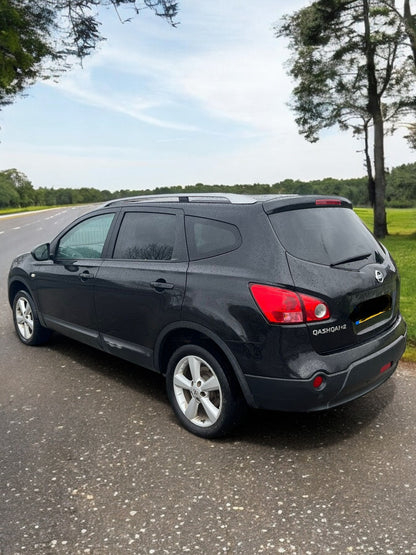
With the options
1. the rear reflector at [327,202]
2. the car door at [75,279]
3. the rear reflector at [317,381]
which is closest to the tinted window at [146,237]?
the car door at [75,279]

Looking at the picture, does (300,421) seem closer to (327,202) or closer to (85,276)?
(327,202)

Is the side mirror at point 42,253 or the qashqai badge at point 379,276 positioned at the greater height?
the side mirror at point 42,253

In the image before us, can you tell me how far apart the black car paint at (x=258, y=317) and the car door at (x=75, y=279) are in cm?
47

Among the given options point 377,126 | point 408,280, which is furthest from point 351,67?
point 408,280

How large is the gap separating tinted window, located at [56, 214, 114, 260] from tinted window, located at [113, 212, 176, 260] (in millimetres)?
270

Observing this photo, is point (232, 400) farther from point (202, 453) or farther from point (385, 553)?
point (385, 553)

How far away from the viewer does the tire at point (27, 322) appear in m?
5.45

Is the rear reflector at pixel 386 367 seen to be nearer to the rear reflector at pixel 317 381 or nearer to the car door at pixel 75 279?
the rear reflector at pixel 317 381

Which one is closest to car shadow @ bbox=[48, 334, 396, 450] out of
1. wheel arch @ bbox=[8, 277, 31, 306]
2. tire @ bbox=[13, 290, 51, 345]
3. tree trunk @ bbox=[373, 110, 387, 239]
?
tire @ bbox=[13, 290, 51, 345]

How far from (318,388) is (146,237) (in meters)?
1.88

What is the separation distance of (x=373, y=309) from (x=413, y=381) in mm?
1461

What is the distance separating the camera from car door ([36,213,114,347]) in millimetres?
4414

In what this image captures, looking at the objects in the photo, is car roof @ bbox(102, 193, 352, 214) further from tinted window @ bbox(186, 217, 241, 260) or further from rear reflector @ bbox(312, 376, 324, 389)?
rear reflector @ bbox(312, 376, 324, 389)

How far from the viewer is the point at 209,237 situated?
3.45 metres
